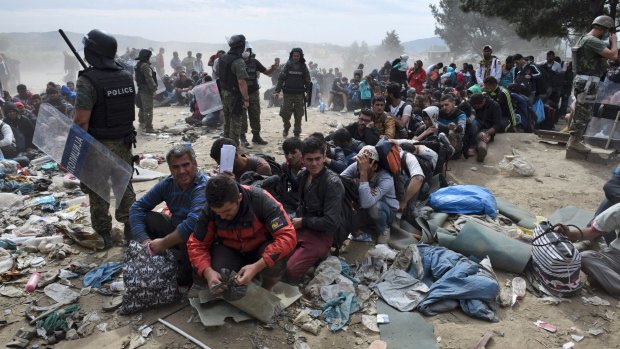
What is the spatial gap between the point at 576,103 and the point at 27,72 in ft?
121

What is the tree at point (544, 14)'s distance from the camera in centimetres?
1097

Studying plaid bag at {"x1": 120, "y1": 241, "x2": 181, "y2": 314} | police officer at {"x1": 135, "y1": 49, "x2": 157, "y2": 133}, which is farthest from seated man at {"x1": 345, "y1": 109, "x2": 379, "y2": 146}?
police officer at {"x1": 135, "y1": 49, "x2": 157, "y2": 133}

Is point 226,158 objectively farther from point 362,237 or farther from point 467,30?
point 467,30

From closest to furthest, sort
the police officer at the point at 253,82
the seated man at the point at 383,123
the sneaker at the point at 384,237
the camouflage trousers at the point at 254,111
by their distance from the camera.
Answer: the sneaker at the point at 384,237 < the seated man at the point at 383,123 < the police officer at the point at 253,82 < the camouflage trousers at the point at 254,111

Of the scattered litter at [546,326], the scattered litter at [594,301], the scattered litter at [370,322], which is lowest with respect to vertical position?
the scattered litter at [370,322]

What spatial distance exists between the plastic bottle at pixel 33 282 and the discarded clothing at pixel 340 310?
7.92 feet

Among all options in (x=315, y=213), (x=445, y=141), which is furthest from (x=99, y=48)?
(x=445, y=141)

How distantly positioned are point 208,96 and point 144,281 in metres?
5.99

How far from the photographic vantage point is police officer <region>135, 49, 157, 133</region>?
8742mm

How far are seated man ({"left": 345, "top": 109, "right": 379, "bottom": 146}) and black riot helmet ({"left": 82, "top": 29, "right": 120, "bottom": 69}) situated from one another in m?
3.15

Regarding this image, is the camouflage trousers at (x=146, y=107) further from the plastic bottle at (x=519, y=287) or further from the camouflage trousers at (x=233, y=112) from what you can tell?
the plastic bottle at (x=519, y=287)

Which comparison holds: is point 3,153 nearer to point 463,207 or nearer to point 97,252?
point 97,252

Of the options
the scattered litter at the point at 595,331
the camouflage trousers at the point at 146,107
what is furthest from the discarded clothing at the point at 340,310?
the camouflage trousers at the point at 146,107

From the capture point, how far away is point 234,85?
22.9 ft
